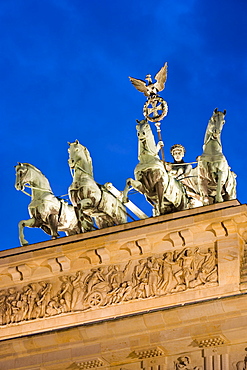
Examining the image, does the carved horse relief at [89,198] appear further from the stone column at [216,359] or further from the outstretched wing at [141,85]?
the stone column at [216,359]

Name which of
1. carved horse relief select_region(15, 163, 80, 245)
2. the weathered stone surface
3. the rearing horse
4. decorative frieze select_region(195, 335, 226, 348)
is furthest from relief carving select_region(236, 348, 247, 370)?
carved horse relief select_region(15, 163, 80, 245)

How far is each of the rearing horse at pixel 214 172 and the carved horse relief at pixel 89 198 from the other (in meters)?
2.02

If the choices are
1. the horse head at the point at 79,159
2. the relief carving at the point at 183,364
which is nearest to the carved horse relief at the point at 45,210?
the horse head at the point at 79,159

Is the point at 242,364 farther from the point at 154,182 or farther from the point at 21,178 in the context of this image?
the point at 21,178

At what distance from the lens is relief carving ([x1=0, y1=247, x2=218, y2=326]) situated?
2370 cm

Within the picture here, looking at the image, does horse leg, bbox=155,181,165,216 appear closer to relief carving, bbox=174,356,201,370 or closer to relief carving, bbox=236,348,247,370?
relief carving, bbox=174,356,201,370

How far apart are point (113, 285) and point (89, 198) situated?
235 centimetres

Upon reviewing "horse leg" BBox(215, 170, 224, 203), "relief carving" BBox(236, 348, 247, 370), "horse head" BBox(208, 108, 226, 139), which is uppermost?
"horse head" BBox(208, 108, 226, 139)

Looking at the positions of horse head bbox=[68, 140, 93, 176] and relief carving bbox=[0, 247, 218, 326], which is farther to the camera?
horse head bbox=[68, 140, 93, 176]

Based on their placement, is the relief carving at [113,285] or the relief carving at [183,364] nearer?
the relief carving at [183,364]

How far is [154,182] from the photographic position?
995 inches

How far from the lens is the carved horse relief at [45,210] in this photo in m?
26.3

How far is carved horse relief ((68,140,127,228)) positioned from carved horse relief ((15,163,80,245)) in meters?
0.45

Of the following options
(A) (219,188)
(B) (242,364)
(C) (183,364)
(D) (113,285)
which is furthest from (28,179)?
(B) (242,364)
